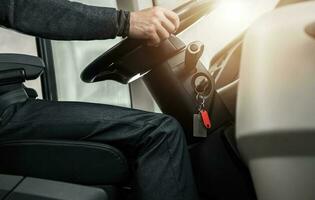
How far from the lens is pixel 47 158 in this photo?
85cm

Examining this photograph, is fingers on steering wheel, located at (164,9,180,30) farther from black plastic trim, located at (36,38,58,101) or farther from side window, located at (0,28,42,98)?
black plastic trim, located at (36,38,58,101)

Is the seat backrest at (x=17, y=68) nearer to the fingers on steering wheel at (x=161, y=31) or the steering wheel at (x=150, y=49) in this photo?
the steering wheel at (x=150, y=49)

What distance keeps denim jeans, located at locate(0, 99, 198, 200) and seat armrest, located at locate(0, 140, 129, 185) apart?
22 mm

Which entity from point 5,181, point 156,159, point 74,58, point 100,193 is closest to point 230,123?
point 156,159

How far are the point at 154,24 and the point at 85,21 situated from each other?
0.13 meters

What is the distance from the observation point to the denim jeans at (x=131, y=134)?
801 millimetres

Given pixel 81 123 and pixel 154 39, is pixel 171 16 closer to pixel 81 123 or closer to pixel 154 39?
pixel 154 39

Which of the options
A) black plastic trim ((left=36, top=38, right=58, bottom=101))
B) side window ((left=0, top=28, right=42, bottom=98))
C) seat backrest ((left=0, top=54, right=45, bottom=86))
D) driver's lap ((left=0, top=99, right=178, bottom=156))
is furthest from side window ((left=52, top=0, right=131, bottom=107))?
driver's lap ((left=0, top=99, right=178, bottom=156))

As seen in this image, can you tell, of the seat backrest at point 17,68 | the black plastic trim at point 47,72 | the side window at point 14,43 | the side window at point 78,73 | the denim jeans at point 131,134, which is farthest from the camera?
the side window at point 78,73

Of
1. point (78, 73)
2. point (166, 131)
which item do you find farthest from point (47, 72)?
point (166, 131)

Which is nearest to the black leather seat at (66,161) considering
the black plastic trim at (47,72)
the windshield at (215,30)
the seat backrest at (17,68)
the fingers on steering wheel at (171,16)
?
the seat backrest at (17,68)

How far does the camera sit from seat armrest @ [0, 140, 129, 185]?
2.71 feet

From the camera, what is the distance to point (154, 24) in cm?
81

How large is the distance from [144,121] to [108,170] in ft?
0.36
